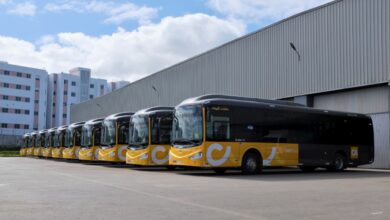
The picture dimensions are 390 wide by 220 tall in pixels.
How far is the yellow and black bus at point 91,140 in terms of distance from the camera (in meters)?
30.3

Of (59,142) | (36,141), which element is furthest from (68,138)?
(36,141)

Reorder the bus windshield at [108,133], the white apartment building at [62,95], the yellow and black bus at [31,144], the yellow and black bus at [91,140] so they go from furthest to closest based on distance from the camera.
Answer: the white apartment building at [62,95]
the yellow and black bus at [31,144]
the yellow and black bus at [91,140]
the bus windshield at [108,133]

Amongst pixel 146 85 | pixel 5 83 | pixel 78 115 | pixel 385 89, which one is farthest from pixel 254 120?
pixel 5 83

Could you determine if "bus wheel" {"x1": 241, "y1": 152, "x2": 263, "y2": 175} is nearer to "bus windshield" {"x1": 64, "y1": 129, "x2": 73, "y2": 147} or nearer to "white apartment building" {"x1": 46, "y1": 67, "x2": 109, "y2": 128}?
"bus windshield" {"x1": 64, "y1": 129, "x2": 73, "y2": 147}

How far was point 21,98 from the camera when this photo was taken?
99.7 metres

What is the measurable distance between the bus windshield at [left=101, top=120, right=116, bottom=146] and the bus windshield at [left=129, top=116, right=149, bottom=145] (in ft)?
10.7

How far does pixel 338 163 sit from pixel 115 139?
11899 millimetres

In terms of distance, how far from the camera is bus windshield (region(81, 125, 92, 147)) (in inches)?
1226

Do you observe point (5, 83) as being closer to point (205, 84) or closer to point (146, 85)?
point (146, 85)

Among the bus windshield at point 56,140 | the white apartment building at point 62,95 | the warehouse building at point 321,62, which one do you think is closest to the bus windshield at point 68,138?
the bus windshield at point 56,140

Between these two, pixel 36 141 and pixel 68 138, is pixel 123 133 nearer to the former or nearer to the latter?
pixel 68 138

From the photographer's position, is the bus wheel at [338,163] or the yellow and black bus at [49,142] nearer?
the bus wheel at [338,163]

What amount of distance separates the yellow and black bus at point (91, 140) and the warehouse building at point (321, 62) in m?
10.3

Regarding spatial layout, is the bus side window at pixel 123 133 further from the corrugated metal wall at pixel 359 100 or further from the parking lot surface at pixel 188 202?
the parking lot surface at pixel 188 202
